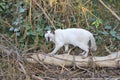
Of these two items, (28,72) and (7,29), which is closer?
(28,72)

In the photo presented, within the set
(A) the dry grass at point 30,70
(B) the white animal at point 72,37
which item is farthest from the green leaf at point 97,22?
(A) the dry grass at point 30,70

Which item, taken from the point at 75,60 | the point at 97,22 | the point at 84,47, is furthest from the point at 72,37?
the point at 97,22

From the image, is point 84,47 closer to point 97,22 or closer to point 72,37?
point 72,37

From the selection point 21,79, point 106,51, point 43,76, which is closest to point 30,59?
point 43,76

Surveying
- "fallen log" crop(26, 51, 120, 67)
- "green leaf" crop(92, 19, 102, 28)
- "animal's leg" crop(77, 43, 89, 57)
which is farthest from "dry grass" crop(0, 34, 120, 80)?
"green leaf" crop(92, 19, 102, 28)

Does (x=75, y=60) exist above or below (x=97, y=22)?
below

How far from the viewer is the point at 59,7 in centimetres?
649

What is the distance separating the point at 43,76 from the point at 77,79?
1.34ft

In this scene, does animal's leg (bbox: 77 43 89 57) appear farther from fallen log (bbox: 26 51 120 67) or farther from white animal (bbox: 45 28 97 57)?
fallen log (bbox: 26 51 120 67)

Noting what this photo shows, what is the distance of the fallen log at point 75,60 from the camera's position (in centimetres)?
533

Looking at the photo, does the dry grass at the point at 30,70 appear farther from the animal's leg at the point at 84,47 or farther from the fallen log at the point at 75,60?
the animal's leg at the point at 84,47

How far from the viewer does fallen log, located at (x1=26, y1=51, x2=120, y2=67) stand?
533 cm

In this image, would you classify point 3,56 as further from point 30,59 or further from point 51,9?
point 51,9

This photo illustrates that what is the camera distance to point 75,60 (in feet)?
17.6
